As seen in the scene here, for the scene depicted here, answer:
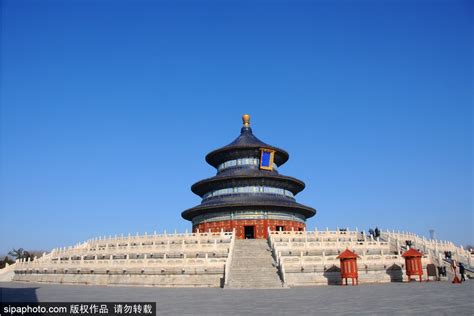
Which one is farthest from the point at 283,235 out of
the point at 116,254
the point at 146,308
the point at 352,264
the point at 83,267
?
the point at 146,308

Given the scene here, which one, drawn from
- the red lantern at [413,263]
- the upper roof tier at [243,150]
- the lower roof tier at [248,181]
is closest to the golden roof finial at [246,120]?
the upper roof tier at [243,150]

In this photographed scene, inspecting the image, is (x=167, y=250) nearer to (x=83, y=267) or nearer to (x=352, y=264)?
(x=83, y=267)

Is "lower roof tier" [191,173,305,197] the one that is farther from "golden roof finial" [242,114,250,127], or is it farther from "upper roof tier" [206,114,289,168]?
"golden roof finial" [242,114,250,127]

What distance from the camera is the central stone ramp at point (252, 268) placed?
21453mm

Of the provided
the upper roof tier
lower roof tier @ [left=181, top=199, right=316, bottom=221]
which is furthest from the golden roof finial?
lower roof tier @ [left=181, top=199, right=316, bottom=221]

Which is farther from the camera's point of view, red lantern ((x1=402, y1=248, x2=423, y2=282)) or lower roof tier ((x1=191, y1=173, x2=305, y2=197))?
lower roof tier ((x1=191, y1=173, x2=305, y2=197))

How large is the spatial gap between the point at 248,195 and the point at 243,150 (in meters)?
6.61

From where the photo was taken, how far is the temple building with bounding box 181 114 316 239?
1657 inches

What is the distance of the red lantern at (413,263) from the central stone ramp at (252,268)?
8067 mm

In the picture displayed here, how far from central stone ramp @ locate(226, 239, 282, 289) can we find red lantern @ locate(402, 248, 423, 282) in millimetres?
8067

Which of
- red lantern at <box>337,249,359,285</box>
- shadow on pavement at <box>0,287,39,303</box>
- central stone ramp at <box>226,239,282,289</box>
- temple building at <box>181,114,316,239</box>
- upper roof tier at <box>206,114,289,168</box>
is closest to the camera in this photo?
shadow on pavement at <box>0,287,39,303</box>

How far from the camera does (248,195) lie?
44156 millimetres

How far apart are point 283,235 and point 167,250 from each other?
8.90 m

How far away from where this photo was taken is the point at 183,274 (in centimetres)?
2370
